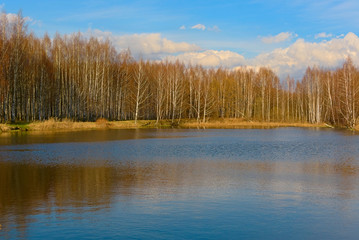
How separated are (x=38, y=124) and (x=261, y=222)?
43735 millimetres

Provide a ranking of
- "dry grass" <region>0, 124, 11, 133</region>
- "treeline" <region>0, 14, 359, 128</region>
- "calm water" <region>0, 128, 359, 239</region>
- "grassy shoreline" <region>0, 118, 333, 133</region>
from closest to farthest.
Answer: "calm water" <region>0, 128, 359, 239</region>, "dry grass" <region>0, 124, 11, 133</region>, "grassy shoreline" <region>0, 118, 333, 133</region>, "treeline" <region>0, 14, 359, 128</region>

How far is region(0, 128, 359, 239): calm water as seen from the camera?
10.2 meters

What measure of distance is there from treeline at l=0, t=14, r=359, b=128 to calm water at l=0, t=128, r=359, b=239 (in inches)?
1245

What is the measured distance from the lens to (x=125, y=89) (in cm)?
7888

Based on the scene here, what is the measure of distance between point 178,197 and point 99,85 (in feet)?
202

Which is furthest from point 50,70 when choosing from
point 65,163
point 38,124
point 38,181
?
point 38,181

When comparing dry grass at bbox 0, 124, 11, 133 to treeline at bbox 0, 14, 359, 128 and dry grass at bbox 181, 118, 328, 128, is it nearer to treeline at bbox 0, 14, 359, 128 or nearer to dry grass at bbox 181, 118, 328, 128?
treeline at bbox 0, 14, 359, 128

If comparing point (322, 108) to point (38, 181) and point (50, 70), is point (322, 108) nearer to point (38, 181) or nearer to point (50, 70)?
point (50, 70)

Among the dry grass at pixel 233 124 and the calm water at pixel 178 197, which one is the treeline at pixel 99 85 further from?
the calm water at pixel 178 197

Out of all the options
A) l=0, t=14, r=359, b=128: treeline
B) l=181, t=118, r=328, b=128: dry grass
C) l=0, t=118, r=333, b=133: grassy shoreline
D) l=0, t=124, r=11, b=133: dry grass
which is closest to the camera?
l=0, t=124, r=11, b=133: dry grass

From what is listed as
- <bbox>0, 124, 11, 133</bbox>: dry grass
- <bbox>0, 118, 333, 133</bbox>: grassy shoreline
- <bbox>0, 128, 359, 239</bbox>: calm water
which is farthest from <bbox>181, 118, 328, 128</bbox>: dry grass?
<bbox>0, 128, 359, 239</bbox>: calm water

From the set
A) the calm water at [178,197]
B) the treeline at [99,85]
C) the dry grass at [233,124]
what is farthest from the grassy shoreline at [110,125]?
the calm water at [178,197]

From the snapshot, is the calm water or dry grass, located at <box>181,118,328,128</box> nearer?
the calm water

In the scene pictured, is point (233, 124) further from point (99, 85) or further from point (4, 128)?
point (4, 128)
